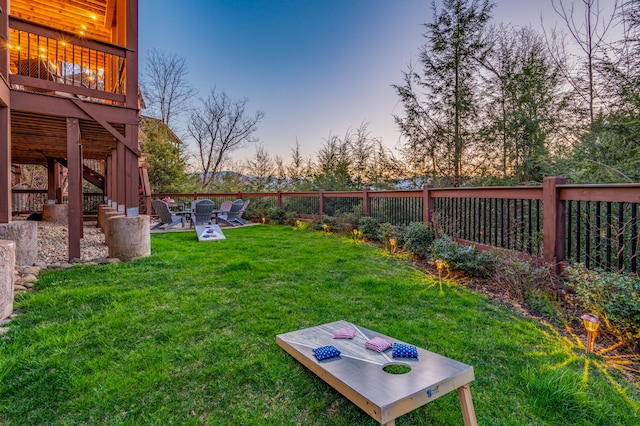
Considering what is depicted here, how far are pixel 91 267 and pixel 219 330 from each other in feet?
9.50

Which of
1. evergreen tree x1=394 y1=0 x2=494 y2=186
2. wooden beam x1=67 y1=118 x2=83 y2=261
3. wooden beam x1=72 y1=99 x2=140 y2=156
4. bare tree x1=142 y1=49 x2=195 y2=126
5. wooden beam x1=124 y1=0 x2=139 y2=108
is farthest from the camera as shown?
bare tree x1=142 y1=49 x2=195 y2=126

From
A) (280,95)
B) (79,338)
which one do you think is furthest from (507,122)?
(280,95)

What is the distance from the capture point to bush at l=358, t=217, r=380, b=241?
689 cm

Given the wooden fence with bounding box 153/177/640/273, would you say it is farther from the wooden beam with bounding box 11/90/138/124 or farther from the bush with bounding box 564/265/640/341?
the wooden beam with bounding box 11/90/138/124

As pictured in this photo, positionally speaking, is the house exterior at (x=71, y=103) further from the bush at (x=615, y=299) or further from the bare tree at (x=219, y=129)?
the bare tree at (x=219, y=129)

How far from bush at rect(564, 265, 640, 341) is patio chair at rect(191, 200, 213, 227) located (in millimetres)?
8244

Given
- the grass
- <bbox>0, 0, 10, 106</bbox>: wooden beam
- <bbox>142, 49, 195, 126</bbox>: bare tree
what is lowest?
the grass

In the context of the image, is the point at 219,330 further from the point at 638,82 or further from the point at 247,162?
the point at 247,162

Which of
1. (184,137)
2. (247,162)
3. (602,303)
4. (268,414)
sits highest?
(184,137)

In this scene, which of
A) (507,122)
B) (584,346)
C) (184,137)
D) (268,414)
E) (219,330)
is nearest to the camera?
(268,414)

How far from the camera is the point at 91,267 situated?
4.19 metres

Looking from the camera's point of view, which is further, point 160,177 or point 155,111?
point 155,111

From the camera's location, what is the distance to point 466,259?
13.1 ft

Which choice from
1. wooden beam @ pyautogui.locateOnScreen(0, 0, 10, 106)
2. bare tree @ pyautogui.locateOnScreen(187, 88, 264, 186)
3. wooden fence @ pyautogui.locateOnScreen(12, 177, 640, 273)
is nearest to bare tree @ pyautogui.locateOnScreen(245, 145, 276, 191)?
bare tree @ pyautogui.locateOnScreen(187, 88, 264, 186)
